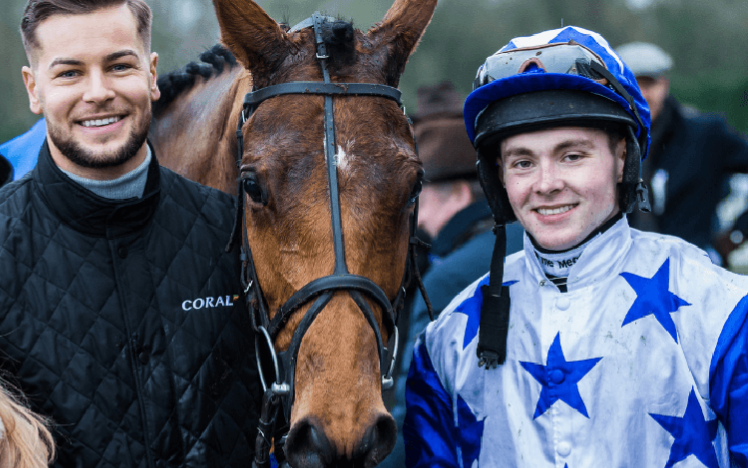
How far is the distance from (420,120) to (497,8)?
9.73 meters

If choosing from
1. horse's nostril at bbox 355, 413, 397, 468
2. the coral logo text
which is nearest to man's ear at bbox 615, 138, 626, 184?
horse's nostril at bbox 355, 413, 397, 468

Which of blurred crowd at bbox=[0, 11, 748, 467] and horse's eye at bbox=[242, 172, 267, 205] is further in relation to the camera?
blurred crowd at bbox=[0, 11, 748, 467]

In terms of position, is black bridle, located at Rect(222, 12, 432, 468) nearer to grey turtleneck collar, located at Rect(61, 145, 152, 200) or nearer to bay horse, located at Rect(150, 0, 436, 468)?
bay horse, located at Rect(150, 0, 436, 468)

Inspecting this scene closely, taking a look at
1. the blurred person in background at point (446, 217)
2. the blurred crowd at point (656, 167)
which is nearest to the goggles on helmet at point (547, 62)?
the blurred person in background at point (446, 217)

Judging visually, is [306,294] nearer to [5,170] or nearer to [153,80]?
[153,80]

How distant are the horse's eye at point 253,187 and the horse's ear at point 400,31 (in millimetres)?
624

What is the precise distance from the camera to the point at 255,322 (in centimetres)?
223

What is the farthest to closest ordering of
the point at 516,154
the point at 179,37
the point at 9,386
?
the point at 179,37
the point at 516,154
the point at 9,386

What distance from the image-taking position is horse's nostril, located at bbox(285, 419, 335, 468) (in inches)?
70.3

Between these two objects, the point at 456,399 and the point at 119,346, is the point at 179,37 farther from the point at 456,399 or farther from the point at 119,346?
the point at 456,399

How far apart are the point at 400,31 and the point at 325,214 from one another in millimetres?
841

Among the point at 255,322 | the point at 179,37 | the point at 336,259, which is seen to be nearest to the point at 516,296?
the point at 336,259

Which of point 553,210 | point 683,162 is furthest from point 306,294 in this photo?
point 683,162

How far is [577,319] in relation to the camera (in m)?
1.98
